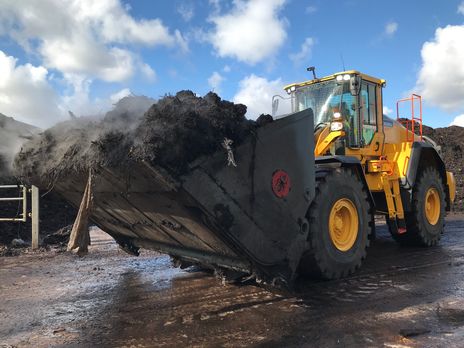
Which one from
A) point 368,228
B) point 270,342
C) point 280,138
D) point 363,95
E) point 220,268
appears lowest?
point 270,342

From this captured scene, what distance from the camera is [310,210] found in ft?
15.8

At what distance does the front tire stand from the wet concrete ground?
2.61ft

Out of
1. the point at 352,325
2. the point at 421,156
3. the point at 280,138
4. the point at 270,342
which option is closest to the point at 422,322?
the point at 352,325

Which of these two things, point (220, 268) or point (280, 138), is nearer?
point (280, 138)

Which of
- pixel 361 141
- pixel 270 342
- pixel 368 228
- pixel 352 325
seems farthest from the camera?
pixel 361 141

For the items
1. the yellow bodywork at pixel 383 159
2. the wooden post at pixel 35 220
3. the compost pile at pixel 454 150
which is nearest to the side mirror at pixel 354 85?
the yellow bodywork at pixel 383 159

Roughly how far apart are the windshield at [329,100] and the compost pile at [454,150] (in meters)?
12.0

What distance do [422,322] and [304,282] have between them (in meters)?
1.56

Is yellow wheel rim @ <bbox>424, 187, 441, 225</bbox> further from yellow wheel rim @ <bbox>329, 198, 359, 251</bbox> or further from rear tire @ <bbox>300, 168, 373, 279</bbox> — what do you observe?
yellow wheel rim @ <bbox>329, 198, 359, 251</bbox>

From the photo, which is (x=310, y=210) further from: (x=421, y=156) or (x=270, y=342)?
(x=421, y=156)

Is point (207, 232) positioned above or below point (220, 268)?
above

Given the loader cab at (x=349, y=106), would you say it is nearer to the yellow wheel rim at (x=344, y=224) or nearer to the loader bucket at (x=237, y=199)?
the yellow wheel rim at (x=344, y=224)

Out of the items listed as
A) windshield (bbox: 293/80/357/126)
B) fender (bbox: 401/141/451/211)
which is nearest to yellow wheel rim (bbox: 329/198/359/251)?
windshield (bbox: 293/80/357/126)

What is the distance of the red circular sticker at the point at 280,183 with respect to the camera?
13.9 feet
